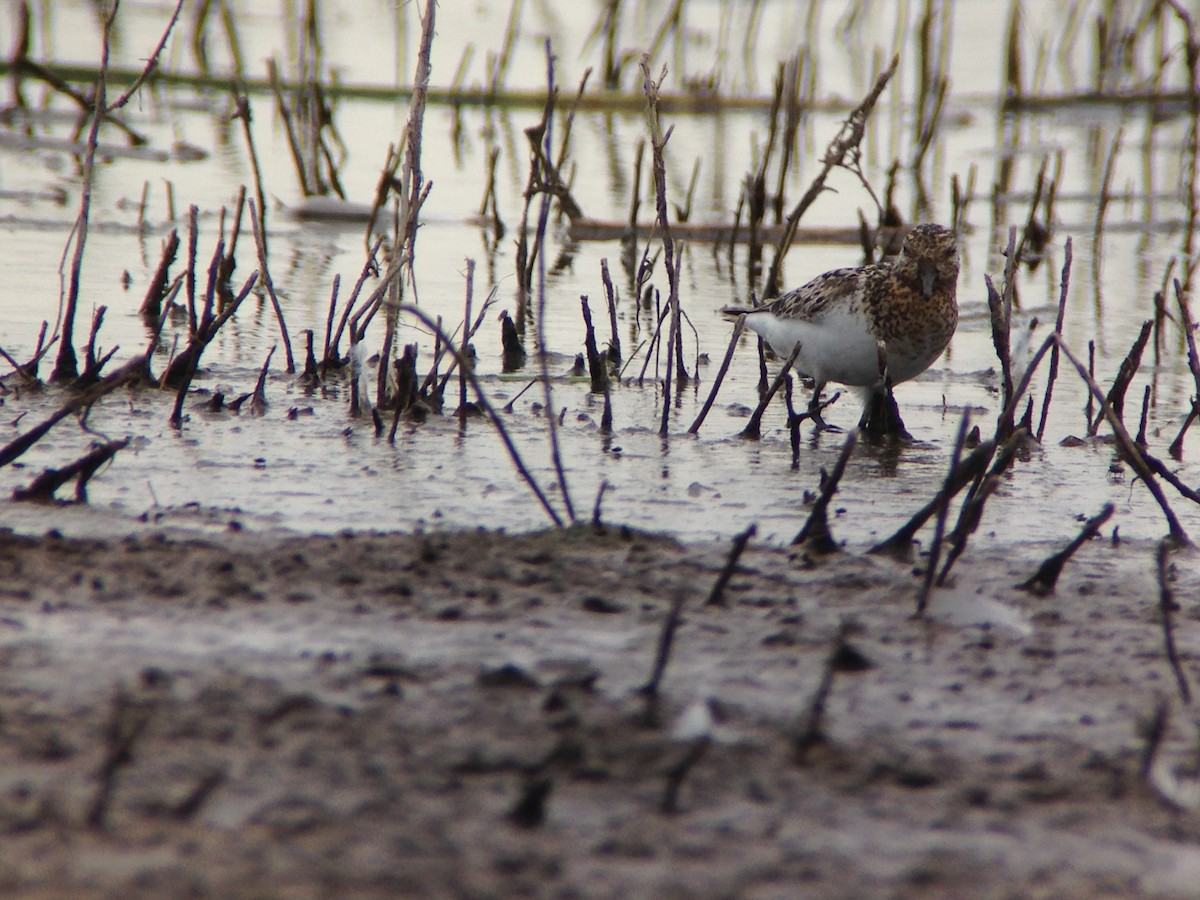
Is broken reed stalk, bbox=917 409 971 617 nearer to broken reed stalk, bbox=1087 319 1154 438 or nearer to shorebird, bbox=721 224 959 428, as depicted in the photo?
broken reed stalk, bbox=1087 319 1154 438

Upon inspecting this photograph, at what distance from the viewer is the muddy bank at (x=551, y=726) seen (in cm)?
238

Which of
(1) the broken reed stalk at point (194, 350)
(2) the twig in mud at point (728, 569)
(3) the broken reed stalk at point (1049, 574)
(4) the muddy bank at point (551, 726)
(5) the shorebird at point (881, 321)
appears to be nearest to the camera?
(4) the muddy bank at point (551, 726)

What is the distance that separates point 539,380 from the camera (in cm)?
607

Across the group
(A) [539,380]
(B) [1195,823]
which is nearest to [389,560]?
(B) [1195,823]

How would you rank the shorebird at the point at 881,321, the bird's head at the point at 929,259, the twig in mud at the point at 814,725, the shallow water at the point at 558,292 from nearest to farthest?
the twig in mud at the point at 814,725 → the shallow water at the point at 558,292 → the shorebird at the point at 881,321 → the bird's head at the point at 929,259

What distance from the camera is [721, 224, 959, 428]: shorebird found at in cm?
588

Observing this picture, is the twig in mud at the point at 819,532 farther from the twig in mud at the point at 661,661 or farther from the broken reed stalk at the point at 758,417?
the broken reed stalk at the point at 758,417

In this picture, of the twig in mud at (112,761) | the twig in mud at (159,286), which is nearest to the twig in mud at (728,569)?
the twig in mud at (112,761)

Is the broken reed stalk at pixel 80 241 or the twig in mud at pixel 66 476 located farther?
the broken reed stalk at pixel 80 241

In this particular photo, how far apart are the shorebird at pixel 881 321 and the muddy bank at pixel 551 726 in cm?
204

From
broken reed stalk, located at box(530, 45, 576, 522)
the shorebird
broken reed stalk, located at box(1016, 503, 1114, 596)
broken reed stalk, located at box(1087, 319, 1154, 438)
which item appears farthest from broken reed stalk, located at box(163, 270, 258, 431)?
broken reed stalk, located at box(1087, 319, 1154, 438)

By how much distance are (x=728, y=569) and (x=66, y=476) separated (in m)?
1.78

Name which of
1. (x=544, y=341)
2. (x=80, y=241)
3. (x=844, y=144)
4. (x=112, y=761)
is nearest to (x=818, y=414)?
(x=844, y=144)

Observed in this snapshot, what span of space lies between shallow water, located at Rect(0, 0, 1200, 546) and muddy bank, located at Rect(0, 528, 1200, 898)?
1.96ft
